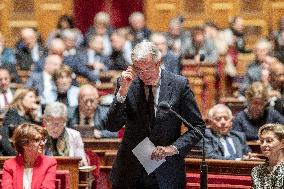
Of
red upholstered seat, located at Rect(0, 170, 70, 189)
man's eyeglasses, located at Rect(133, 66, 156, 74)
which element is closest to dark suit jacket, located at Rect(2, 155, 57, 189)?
red upholstered seat, located at Rect(0, 170, 70, 189)

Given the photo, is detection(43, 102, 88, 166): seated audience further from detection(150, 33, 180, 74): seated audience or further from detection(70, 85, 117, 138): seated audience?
detection(150, 33, 180, 74): seated audience

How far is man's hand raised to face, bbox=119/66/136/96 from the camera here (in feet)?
16.0

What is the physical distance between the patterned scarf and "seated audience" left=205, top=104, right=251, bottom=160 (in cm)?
105

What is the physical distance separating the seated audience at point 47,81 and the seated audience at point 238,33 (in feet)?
12.1

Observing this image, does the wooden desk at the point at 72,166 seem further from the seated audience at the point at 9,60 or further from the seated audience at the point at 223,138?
the seated audience at the point at 9,60

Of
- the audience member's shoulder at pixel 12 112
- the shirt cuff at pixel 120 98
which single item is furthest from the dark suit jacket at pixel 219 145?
the shirt cuff at pixel 120 98

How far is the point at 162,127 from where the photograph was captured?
5043 mm

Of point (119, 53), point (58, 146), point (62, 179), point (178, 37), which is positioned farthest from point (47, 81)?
point (62, 179)

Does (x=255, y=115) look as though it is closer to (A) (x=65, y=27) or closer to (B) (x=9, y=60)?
(B) (x=9, y=60)

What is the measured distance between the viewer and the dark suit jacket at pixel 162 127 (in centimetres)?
504

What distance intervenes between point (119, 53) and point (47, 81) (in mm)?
2267

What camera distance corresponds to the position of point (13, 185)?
583 cm

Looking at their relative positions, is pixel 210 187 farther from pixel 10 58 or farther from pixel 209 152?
pixel 10 58

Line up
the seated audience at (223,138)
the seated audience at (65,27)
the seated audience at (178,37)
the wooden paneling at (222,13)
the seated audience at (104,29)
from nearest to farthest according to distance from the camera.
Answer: the seated audience at (223,138)
the seated audience at (178,37)
the seated audience at (104,29)
the seated audience at (65,27)
the wooden paneling at (222,13)
